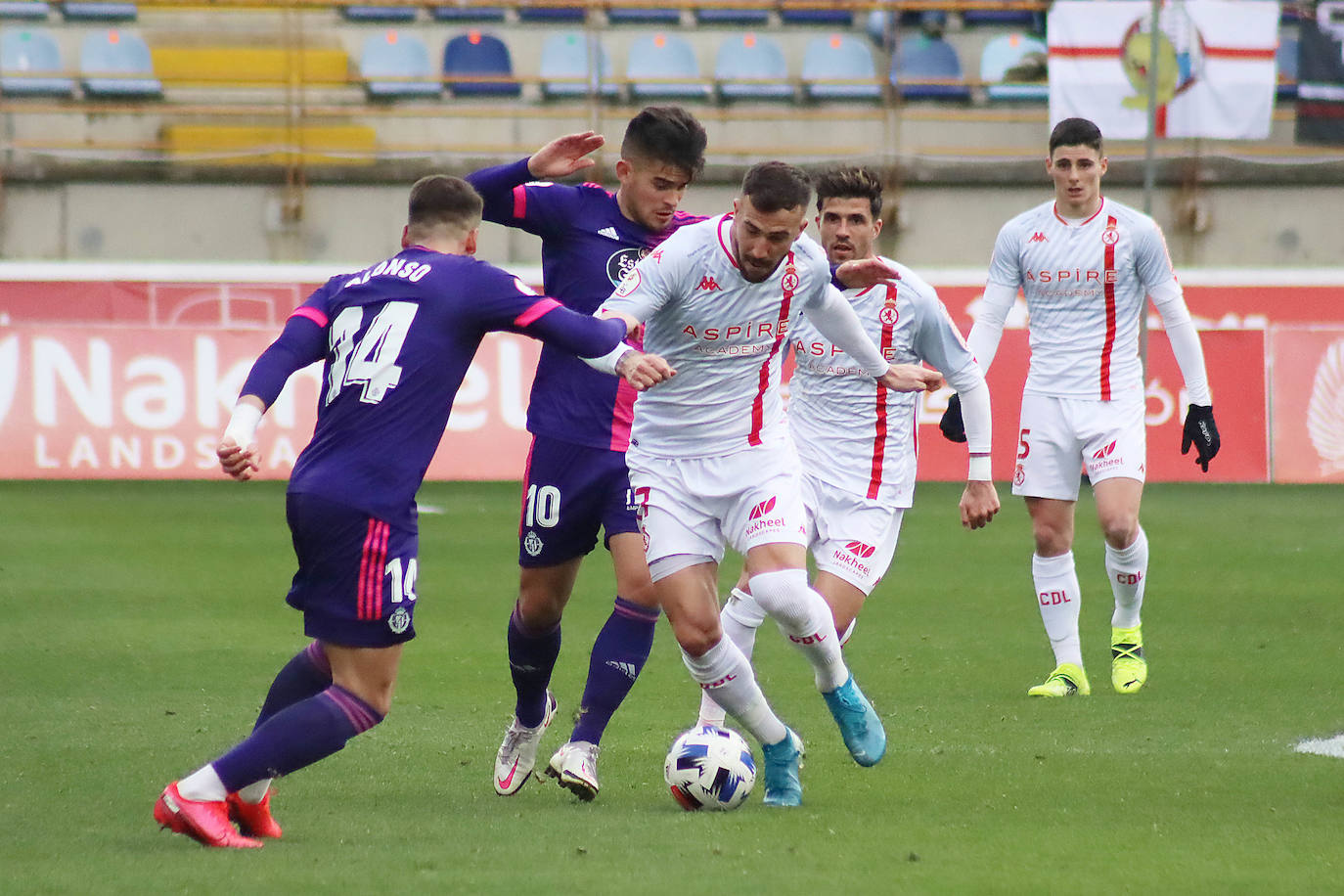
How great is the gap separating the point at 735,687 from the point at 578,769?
550mm

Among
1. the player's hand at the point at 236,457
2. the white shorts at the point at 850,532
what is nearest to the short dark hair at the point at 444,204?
the player's hand at the point at 236,457

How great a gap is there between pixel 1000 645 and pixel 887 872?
14.8 ft

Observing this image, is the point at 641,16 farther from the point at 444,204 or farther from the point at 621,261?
the point at 444,204

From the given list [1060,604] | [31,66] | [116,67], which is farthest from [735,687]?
[31,66]

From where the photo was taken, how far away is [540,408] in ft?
19.0

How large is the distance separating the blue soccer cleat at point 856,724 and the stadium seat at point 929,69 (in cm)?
1706

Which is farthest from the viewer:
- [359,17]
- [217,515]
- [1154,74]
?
[359,17]

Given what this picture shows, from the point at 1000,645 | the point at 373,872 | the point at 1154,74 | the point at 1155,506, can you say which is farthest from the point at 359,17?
the point at 373,872

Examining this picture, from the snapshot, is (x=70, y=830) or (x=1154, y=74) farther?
(x=1154, y=74)

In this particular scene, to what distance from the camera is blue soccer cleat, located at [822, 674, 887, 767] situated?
545 centimetres

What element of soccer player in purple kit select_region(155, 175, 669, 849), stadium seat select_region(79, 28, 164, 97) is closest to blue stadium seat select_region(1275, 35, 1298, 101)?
stadium seat select_region(79, 28, 164, 97)

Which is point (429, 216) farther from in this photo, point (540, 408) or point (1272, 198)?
point (1272, 198)

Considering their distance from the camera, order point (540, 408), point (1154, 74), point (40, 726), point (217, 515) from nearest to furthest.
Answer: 1. point (540, 408)
2. point (40, 726)
3. point (217, 515)
4. point (1154, 74)

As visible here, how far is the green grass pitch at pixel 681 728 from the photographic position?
4.43m
